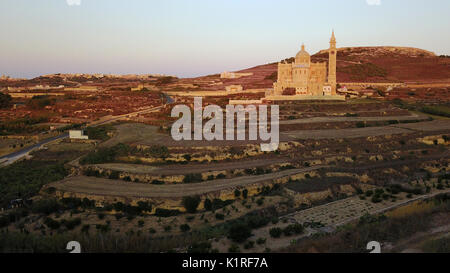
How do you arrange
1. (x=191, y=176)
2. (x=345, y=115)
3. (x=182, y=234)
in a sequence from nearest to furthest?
1. (x=182, y=234)
2. (x=191, y=176)
3. (x=345, y=115)

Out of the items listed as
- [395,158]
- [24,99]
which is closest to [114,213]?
[395,158]

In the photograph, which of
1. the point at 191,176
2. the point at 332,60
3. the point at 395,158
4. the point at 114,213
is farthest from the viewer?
the point at 332,60

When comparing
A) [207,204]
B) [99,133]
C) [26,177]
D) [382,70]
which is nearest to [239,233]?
[207,204]

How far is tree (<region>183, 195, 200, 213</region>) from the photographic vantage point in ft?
41.8

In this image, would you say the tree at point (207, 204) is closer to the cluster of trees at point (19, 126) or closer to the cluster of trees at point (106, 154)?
the cluster of trees at point (106, 154)

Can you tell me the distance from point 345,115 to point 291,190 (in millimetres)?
18643

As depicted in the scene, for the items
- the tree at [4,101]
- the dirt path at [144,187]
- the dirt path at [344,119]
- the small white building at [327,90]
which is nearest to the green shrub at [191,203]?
the dirt path at [144,187]

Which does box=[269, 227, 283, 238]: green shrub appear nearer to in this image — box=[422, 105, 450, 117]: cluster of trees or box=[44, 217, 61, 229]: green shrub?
box=[44, 217, 61, 229]: green shrub

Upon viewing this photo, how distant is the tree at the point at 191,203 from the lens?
12.7 metres

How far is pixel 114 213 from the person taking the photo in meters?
12.7

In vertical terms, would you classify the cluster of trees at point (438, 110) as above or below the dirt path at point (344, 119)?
above

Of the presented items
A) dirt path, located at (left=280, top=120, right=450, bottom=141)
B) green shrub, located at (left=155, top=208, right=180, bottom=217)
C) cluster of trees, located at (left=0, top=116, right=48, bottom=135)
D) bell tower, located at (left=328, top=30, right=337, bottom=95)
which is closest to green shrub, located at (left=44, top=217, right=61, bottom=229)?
green shrub, located at (left=155, top=208, right=180, bottom=217)
